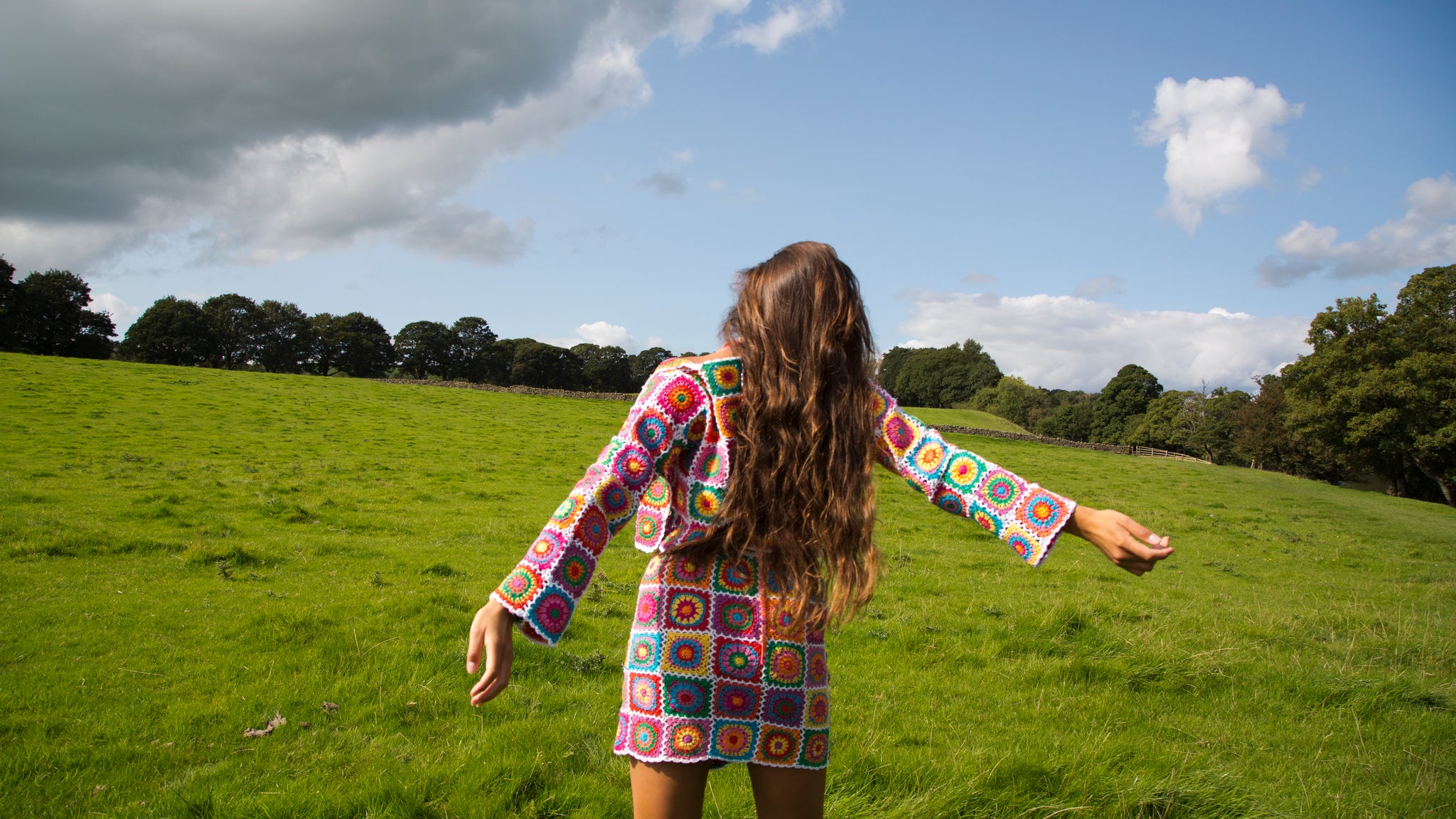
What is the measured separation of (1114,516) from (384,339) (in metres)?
83.5

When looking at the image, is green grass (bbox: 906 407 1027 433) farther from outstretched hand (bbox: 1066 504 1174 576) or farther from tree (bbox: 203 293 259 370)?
tree (bbox: 203 293 259 370)

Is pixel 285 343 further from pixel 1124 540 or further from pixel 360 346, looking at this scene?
pixel 1124 540

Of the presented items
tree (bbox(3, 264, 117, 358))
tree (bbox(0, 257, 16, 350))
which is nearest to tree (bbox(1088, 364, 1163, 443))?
tree (bbox(3, 264, 117, 358))

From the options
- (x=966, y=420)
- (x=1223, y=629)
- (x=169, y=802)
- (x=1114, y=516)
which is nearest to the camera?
(x=1114, y=516)

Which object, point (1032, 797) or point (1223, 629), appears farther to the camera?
point (1223, 629)

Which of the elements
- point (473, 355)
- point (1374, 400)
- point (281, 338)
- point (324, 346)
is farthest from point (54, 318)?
point (1374, 400)

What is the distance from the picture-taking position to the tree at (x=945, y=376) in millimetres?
118188

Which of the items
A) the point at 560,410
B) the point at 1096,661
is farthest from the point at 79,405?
the point at 1096,661

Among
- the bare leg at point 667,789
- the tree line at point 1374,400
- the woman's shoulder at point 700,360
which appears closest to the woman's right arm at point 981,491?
the woman's shoulder at point 700,360

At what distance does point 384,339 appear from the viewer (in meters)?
76.6

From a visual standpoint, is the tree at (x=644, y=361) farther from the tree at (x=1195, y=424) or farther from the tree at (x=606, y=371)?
the tree at (x=1195, y=424)

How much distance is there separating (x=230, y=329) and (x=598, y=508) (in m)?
81.2

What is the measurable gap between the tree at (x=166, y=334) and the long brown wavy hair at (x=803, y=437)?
79.5 meters

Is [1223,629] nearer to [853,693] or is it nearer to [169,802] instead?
[853,693]
